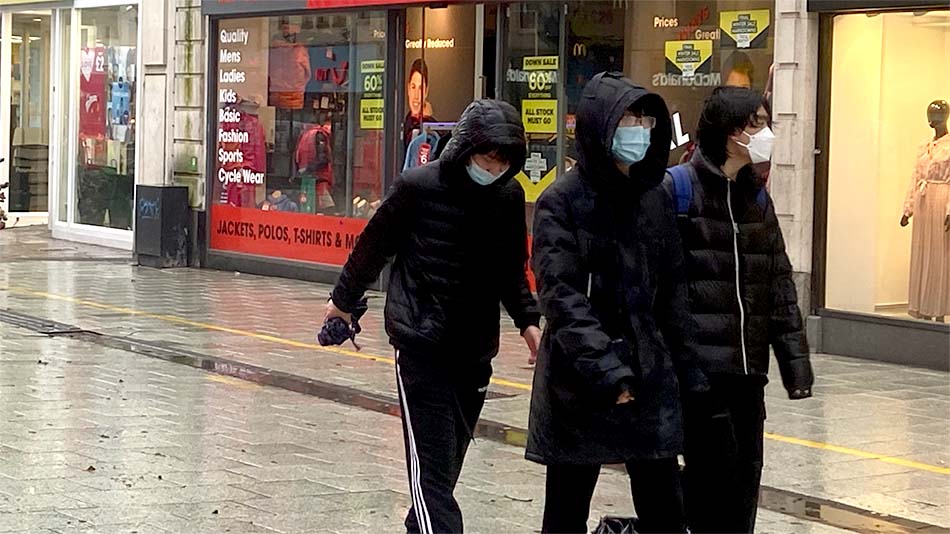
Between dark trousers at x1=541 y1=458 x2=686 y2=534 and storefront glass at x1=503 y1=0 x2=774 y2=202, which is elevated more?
storefront glass at x1=503 y1=0 x2=774 y2=202

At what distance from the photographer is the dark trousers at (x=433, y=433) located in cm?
564

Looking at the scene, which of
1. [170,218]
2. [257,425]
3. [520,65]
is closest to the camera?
[257,425]

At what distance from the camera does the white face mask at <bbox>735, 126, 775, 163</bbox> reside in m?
5.46

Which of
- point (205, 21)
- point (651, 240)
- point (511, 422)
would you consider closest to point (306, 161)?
point (205, 21)

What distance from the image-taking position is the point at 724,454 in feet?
17.9

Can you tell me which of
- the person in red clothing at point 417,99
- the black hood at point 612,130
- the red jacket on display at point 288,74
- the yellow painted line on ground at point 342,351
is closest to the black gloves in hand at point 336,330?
the black hood at point 612,130

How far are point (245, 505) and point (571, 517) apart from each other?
243 centimetres

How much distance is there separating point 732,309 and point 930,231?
745 cm

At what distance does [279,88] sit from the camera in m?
18.8

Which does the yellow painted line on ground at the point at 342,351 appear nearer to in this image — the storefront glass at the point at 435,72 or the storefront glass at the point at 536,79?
the storefront glass at the point at 536,79

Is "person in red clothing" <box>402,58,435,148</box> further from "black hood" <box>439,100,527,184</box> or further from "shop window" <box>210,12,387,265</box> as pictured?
"black hood" <box>439,100,527,184</box>

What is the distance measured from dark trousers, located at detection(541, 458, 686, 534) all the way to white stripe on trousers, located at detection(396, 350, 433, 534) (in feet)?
2.08

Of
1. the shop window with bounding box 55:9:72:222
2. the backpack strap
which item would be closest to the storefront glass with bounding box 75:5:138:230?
the shop window with bounding box 55:9:72:222

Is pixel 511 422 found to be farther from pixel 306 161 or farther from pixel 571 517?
pixel 306 161
